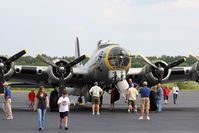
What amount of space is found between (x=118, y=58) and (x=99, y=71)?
159cm

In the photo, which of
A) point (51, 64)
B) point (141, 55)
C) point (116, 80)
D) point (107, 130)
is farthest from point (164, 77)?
point (107, 130)

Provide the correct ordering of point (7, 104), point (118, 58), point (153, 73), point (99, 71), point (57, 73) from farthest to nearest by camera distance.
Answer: point (153, 73) < point (99, 71) < point (57, 73) < point (118, 58) < point (7, 104)

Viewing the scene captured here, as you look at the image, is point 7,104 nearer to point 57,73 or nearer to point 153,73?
point 57,73

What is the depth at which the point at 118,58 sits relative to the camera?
21.0m

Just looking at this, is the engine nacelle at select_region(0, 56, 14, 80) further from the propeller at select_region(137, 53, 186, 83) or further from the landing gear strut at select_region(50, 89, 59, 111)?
the propeller at select_region(137, 53, 186, 83)

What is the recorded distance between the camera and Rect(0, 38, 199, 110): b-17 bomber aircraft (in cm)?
2117

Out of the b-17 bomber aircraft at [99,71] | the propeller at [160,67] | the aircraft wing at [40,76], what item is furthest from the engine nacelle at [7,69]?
the propeller at [160,67]

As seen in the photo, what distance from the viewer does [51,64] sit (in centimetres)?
2134

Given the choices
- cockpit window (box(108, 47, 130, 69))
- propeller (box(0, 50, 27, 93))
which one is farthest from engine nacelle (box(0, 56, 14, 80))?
cockpit window (box(108, 47, 130, 69))

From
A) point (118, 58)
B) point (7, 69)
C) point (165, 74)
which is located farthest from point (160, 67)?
point (7, 69)

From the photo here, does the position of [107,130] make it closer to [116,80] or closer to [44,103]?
[44,103]

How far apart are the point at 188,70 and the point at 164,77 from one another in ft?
7.17

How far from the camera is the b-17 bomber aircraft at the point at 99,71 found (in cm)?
2117

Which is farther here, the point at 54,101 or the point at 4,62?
the point at 54,101
